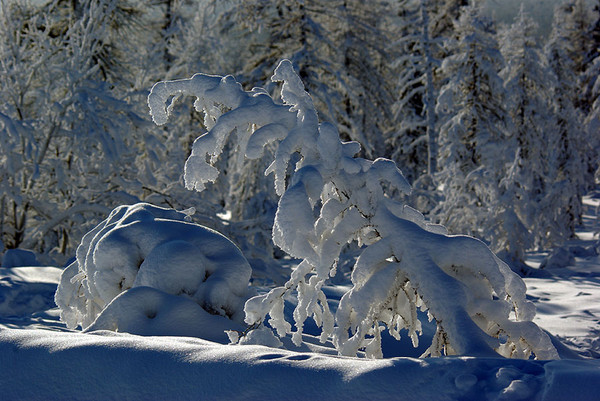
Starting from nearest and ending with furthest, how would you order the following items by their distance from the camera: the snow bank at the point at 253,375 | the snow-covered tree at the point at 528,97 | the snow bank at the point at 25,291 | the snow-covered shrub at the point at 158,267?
the snow bank at the point at 253,375 < the snow-covered shrub at the point at 158,267 < the snow bank at the point at 25,291 < the snow-covered tree at the point at 528,97

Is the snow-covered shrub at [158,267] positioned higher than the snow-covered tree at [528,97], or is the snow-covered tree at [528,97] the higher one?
the snow-covered tree at [528,97]

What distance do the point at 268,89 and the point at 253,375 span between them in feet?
40.5

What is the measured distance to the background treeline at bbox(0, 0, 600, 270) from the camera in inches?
398

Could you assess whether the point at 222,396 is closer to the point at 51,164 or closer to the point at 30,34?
the point at 51,164

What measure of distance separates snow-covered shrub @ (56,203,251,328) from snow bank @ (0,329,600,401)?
1660mm

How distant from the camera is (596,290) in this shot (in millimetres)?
9906

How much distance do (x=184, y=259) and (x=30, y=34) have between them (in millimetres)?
8870

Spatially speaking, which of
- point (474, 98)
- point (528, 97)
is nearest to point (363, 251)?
point (474, 98)

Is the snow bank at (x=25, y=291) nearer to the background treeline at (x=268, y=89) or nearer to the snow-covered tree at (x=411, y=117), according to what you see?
the background treeline at (x=268, y=89)

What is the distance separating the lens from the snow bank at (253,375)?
83.4 inches

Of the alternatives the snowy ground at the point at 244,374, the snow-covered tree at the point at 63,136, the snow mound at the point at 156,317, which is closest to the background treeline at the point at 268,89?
the snow-covered tree at the point at 63,136

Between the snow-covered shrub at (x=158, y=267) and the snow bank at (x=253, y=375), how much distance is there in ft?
5.45

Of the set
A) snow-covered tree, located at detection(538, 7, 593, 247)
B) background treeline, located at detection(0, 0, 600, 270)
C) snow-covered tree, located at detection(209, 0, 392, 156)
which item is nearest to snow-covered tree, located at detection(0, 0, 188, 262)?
background treeline, located at detection(0, 0, 600, 270)

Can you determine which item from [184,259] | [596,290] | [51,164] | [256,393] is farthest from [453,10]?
[256,393]
